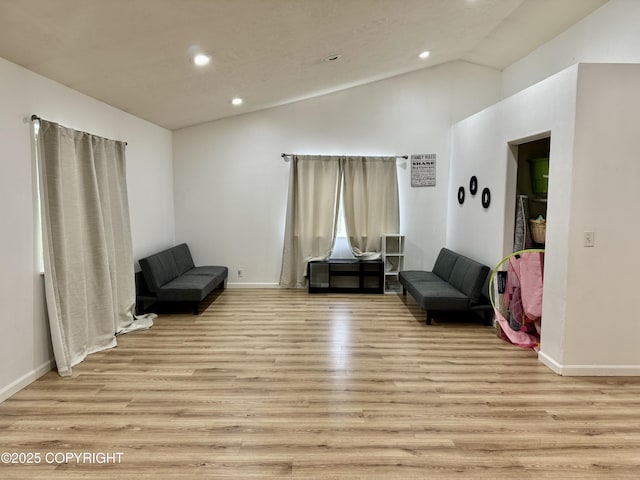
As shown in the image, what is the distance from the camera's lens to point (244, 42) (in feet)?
10.6

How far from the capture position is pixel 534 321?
3.99 meters

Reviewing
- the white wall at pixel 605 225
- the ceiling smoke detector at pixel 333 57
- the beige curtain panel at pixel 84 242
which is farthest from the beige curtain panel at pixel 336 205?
the white wall at pixel 605 225

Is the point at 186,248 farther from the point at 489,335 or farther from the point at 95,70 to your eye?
the point at 489,335

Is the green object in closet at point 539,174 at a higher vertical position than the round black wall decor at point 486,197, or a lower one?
higher

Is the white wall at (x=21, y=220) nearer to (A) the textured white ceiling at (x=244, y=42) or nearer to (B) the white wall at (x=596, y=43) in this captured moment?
(A) the textured white ceiling at (x=244, y=42)

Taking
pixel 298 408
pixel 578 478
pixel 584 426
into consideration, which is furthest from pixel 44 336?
pixel 584 426

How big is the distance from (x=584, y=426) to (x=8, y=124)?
4.47 metres

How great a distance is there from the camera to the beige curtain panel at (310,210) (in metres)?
6.06

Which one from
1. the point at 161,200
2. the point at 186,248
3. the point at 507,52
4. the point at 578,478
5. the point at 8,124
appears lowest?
the point at 578,478

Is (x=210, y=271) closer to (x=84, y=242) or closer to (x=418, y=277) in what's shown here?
(x=84, y=242)

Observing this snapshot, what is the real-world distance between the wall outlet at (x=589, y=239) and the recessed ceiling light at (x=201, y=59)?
11.6 feet

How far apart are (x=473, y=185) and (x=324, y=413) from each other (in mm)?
3705

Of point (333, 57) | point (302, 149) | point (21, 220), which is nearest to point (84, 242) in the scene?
point (21, 220)

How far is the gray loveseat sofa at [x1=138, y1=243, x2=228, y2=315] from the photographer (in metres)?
4.68
